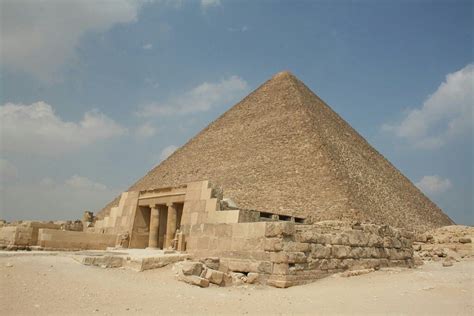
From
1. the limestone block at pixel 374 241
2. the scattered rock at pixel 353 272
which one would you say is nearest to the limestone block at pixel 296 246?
the scattered rock at pixel 353 272

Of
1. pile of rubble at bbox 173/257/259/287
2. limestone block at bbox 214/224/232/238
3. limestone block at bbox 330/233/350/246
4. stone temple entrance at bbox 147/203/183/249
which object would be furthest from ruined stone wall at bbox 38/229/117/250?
limestone block at bbox 330/233/350/246

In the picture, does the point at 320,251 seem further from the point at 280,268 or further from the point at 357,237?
the point at 357,237

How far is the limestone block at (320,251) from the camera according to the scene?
725 cm

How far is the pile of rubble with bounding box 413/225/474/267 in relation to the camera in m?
14.3

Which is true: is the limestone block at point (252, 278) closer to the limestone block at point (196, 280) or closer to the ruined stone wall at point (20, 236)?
the limestone block at point (196, 280)

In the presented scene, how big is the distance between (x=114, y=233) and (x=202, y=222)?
3706 mm

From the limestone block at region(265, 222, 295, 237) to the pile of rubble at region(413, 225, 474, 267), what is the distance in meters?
7.35

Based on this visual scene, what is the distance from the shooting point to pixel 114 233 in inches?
463

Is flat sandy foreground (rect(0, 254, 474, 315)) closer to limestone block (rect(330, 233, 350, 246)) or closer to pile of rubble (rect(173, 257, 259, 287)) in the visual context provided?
pile of rubble (rect(173, 257, 259, 287))

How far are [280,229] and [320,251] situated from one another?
86 centimetres

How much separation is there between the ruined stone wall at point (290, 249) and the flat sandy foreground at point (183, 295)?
0.27m

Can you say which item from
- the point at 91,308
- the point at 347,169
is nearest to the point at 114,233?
the point at 91,308

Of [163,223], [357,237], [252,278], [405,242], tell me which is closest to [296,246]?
[252,278]

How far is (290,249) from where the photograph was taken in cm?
692
